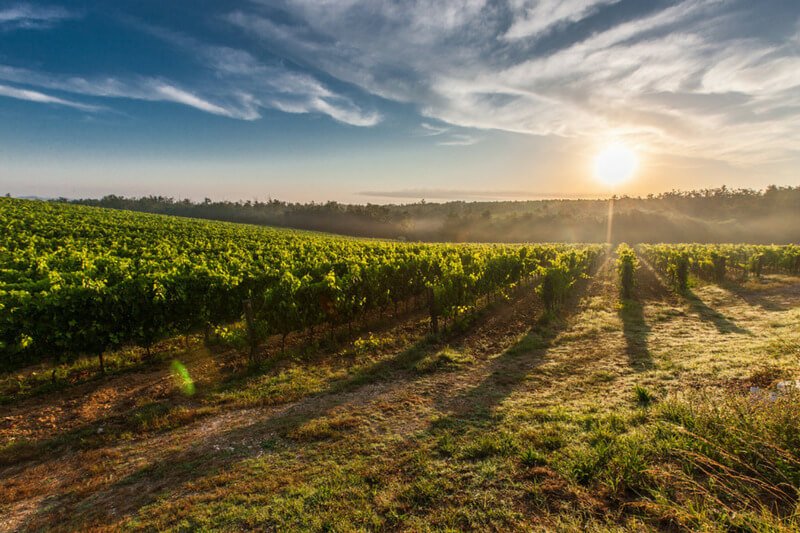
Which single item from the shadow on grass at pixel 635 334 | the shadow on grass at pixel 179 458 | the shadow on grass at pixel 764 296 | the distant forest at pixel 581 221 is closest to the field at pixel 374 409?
the shadow on grass at pixel 179 458

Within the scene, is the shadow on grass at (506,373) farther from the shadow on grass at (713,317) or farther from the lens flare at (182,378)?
the lens flare at (182,378)

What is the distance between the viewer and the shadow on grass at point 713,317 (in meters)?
12.4

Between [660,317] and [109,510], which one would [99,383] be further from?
[660,317]

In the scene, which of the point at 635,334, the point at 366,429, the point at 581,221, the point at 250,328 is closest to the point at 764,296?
the point at 635,334

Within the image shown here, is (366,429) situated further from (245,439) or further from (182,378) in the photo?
(182,378)

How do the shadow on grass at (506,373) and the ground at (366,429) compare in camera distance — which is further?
the shadow on grass at (506,373)

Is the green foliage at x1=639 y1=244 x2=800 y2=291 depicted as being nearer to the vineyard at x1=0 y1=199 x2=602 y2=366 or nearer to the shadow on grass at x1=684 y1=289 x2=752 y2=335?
the shadow on grass at x1=684 y1=289 x2=752 y2=335

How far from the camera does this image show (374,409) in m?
7.28

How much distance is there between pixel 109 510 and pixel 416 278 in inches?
496

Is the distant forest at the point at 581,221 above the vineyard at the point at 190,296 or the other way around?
above

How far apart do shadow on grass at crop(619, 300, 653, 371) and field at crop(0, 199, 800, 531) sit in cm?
14

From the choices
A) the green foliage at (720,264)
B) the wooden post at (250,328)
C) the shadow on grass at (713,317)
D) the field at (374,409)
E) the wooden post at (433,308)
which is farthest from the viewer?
the green foliage at (720,264)

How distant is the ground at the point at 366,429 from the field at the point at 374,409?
0.04 metres

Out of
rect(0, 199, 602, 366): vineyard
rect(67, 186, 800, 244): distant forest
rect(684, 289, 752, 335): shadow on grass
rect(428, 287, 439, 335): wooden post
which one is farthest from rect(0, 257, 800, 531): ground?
rect(67, 186, 800, 244): distant forest
